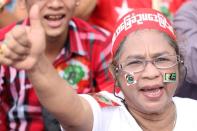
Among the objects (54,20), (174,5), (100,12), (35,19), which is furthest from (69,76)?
(35,19)

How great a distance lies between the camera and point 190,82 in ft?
9.33

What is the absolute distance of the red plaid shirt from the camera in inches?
115

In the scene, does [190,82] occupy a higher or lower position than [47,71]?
lower

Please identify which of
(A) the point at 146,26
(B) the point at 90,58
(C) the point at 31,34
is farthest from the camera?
(B) the point at 90,58

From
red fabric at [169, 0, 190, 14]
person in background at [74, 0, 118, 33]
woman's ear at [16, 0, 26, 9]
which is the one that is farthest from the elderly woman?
red fabric at [169, 0, 190, 14]

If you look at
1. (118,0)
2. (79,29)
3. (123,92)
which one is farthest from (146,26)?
(118,0)

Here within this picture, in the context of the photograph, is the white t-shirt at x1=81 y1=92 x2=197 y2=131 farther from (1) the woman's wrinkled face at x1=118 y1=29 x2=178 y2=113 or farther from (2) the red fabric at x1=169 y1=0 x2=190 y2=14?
(2) the red fabric at x1=169 y1=0 x2=190 y2=14

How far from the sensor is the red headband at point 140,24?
83.8 inches

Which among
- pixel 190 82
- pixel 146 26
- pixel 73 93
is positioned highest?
pixel 146 26

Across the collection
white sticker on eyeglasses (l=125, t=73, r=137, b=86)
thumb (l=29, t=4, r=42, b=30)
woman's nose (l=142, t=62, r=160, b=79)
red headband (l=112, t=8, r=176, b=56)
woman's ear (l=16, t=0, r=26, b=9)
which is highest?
thumb (l=29, t=4, r=42, b=30)

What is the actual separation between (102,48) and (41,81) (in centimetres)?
122

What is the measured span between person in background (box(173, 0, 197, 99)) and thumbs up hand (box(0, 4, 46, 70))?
3.62 feet

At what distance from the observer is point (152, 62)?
2.08 meters

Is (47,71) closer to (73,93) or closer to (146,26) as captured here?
(73,93)
